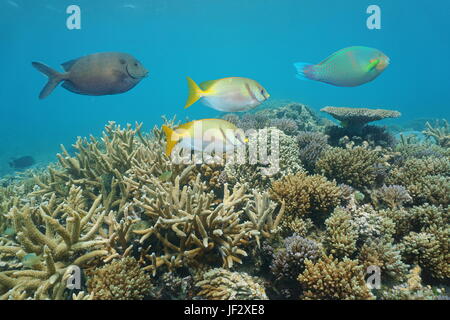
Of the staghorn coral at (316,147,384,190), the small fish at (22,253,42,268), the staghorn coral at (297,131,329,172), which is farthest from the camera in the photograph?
the staghorn coral at (297,131,329,172)

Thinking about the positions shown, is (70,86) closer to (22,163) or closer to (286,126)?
(286,126)

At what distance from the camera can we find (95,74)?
2848 millimetres

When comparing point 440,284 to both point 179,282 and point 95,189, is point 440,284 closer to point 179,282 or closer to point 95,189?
point 179,282

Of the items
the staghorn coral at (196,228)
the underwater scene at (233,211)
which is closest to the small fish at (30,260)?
the underwater scene at (233,211)

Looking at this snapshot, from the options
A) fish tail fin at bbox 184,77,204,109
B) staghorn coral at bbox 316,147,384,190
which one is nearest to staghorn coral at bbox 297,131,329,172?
staghorn coral at bbox 316,147,384,190

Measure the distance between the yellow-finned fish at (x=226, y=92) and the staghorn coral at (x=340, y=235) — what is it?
1805 millimetres

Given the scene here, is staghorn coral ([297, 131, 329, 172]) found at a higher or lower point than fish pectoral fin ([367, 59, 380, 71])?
lower

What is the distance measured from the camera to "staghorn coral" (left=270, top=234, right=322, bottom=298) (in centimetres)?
259

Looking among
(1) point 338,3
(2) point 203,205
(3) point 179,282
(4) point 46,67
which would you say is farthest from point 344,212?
(1) point 338,3

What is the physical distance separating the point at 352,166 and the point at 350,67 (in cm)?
150

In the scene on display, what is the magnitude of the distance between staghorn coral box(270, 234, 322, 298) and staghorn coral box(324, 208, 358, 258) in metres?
0.22

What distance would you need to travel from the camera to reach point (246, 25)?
332 feet

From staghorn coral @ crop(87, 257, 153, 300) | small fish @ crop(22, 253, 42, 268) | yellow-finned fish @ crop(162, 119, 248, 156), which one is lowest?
staghorn coral @ crop(87, 257, 153, 300)

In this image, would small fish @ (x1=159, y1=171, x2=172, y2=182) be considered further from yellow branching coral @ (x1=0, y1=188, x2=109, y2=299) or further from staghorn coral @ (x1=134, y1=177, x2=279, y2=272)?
yellow branching coral @ (x1=0, y1=188, x2=109, y2=299)
